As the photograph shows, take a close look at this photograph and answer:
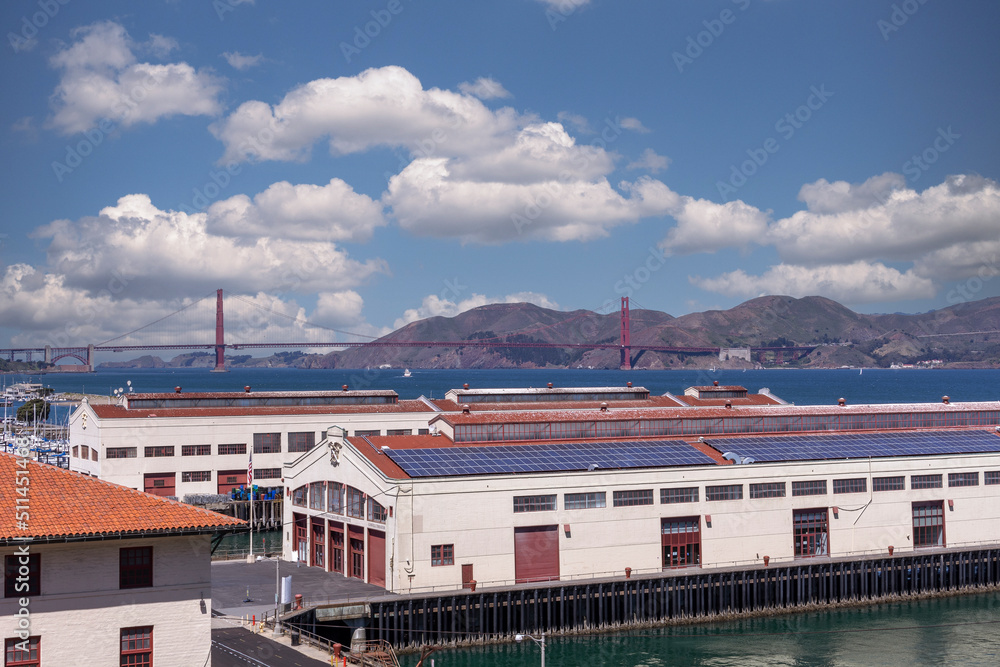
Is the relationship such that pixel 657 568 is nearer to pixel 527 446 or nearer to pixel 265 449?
pixel 527 446

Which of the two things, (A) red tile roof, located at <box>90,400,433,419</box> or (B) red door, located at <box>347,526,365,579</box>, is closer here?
(B) red door, located at <box>347,526,365,579</box>

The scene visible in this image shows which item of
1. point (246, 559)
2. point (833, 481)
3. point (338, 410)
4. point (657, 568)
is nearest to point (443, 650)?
point (657, 568)

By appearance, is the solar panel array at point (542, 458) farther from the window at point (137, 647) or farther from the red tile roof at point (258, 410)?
the red tile roof at point (258, 410)

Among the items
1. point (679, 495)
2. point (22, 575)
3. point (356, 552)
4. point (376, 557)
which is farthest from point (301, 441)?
point (22, 575)

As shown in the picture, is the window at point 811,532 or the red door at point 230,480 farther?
the red door at point 230,480

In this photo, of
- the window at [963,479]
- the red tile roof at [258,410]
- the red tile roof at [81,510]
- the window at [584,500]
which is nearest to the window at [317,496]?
the window at [584,500]

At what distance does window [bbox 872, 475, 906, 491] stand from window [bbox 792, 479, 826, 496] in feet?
15.5

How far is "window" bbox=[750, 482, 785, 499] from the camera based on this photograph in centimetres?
7288

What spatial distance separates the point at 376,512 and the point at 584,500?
1435 cm

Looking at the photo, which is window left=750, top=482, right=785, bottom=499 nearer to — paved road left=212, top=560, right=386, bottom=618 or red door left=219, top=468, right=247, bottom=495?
paved road left=212, top=560, right=386, bottom=618

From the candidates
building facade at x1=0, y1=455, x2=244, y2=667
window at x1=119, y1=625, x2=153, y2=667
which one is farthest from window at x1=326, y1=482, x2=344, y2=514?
window at x1=119, y1=625, x2=153, y2=667

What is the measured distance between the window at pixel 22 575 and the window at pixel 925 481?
214ft

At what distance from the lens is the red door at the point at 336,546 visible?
70.1 m

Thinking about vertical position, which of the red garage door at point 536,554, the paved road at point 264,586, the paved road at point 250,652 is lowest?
the paved road at point 250,652
